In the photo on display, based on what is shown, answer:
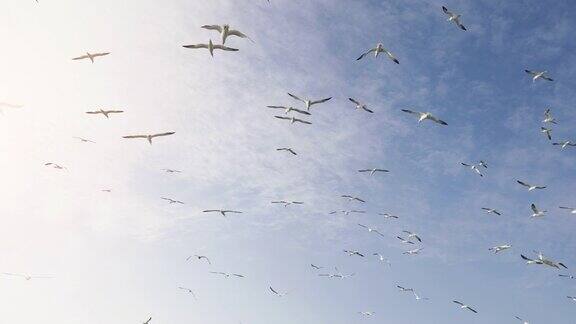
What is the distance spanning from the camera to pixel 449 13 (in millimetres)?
45344

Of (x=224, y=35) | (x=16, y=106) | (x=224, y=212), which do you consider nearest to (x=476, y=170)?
(x=224, y=212)

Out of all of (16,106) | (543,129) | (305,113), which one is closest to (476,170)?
(543,129)

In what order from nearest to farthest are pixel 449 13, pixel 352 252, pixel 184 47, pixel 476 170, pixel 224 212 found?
pixel 184 47
pixel 449 13
pixel 224 212
pixel 476 170
pixel 352 252

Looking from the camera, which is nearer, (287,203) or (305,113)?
(305,113)

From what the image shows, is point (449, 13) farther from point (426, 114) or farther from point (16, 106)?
point (16, 106)

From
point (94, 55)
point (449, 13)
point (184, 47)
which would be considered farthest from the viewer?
point (449, 13)

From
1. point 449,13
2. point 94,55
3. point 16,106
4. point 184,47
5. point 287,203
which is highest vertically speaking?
point 449,13

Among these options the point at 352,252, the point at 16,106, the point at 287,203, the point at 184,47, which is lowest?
the point at 352,252

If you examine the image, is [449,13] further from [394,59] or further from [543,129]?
[543,129]

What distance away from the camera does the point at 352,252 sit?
67625mm

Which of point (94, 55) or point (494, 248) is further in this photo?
point (494, 248)

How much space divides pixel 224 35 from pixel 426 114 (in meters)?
23.3

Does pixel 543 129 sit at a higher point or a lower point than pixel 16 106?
higher

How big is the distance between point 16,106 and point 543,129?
55717 mm
